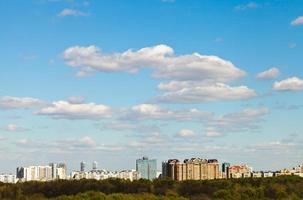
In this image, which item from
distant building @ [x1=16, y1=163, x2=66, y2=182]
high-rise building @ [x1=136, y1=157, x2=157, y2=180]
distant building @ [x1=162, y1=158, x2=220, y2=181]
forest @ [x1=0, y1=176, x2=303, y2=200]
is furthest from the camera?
high-rise building @ [x1=136, y1=157, x2=157, y2=180]

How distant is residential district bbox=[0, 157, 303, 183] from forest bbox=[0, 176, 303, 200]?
1617 cm

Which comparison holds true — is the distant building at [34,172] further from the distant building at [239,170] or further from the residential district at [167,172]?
the distant building at [239,170]

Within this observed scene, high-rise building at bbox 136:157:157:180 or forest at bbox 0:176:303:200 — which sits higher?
high-rise building at bbox 136:157:157:180

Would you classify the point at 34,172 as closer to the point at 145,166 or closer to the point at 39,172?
the point at 39,172

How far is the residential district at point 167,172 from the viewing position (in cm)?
10488

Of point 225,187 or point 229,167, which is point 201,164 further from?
point 225,187

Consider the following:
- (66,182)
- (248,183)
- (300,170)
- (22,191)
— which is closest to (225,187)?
(248,183)

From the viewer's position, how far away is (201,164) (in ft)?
353

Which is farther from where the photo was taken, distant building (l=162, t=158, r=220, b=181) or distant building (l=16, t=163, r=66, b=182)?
distant building (l=16, t=163, r=66, b=182)

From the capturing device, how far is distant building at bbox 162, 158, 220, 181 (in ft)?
343

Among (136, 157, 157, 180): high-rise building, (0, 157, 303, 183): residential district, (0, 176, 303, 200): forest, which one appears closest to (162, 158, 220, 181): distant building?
(0, 157, 303, 183): residential district

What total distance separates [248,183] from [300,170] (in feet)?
199

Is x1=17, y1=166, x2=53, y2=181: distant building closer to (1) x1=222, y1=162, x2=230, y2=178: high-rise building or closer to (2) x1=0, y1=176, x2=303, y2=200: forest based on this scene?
(1) x1=222, y1=162, x2=230, y2=178: high-rise building

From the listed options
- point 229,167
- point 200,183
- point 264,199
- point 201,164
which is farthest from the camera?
point 229,167
